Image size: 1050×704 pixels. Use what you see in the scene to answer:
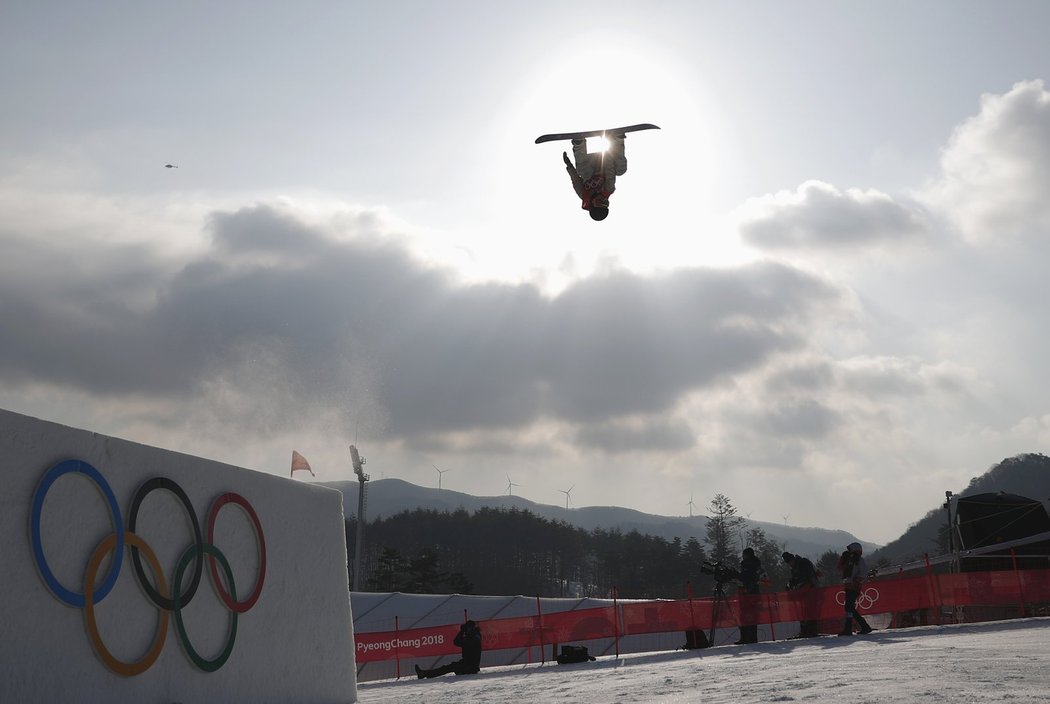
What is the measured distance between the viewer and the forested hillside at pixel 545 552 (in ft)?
405

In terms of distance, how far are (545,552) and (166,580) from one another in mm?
131056

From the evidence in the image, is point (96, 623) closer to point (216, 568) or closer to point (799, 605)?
point (216, 568)

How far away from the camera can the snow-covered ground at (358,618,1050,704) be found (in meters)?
10.5

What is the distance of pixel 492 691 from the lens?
1503cm

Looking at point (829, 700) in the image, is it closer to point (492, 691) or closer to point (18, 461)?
point (492, 691)

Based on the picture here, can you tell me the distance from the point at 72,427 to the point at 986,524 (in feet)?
103

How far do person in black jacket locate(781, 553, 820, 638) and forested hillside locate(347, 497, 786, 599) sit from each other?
9967cm

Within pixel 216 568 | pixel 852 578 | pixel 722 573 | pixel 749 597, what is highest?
pixel 216 568

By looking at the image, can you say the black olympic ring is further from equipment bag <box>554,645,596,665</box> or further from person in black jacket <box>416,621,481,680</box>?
equipment bag <box>554,645,596,665</box>

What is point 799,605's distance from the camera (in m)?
21.8

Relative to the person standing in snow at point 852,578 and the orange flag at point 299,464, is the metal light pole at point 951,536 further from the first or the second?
the orange flag at point 299,464

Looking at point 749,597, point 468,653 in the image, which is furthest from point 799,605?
point 468,653

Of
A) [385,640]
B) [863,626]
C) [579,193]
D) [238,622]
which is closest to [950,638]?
[863,626]

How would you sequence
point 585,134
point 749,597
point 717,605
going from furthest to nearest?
1. point 717,605
2. point 749,597
3. point 585,134
